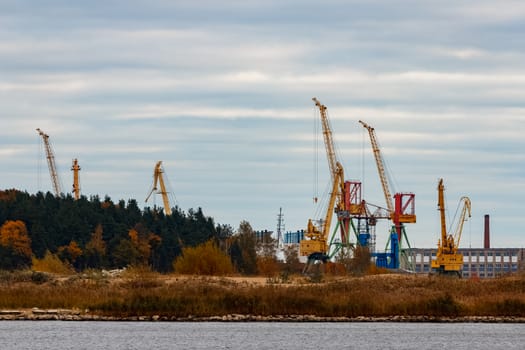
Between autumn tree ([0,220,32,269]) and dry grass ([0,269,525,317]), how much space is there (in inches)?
2471

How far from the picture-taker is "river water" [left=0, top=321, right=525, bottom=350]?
80.8 metres

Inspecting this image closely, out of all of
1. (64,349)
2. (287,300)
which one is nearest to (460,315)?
(287,300)

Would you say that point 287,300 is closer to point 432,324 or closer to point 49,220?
point 432,324

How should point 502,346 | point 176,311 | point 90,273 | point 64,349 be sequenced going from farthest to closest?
point 90,273 → point 176,311 → point 502,346 → point 64,349

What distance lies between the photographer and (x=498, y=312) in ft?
342

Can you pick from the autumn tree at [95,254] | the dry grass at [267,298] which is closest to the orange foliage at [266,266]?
the autumn tree at [95,254]

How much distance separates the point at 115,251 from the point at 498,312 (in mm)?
90913

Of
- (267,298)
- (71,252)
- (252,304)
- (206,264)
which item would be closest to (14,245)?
(71,252)

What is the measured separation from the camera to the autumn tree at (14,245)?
7028 inches

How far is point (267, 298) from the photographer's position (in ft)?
333

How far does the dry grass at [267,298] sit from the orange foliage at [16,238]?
214ft

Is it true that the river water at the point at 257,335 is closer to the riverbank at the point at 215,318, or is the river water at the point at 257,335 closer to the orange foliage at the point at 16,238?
the riverbank at the point at 215,318

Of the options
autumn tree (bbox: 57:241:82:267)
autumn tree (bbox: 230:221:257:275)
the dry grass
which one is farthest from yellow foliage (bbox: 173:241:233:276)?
autumn tree (bbox: 57:241:82:267)

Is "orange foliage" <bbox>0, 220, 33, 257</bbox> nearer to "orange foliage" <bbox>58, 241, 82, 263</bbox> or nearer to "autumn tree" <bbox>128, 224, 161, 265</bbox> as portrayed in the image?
"orange foliage" <bbox>58, 241, 82, 263</bbox>
